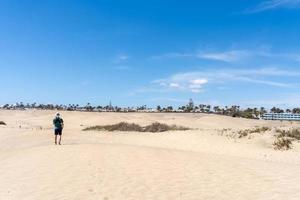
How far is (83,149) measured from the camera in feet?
75.8

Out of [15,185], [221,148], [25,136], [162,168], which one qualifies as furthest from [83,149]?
[25,136]

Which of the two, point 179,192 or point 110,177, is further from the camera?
point 110,177

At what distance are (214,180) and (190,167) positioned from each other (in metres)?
2.65

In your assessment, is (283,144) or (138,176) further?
(283,144)

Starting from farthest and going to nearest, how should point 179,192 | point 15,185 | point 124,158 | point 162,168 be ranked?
point 124,158 < point 162,168 < point 15,185 < point 179,192

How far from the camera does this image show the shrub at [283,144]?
2802cm

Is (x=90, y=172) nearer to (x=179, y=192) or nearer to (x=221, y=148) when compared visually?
(x=179, y=192)

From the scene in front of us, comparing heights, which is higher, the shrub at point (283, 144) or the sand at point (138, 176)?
the shrub at point (283, 144)

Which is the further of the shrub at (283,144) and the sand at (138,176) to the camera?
the shrub at (283,144)

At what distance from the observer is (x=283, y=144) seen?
28391 mm

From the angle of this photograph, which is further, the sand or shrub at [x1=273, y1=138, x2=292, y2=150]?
shrub at [x1=273, y1=138, x2=292, y2=150]

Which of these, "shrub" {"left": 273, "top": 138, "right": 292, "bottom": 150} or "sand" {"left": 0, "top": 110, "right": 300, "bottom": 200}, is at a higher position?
"shrub" {"left": 273, "top": 138, "right": 292, "bottom": 150}

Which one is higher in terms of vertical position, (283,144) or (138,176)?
(283,144)

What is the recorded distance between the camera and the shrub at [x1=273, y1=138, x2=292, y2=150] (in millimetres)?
28016
